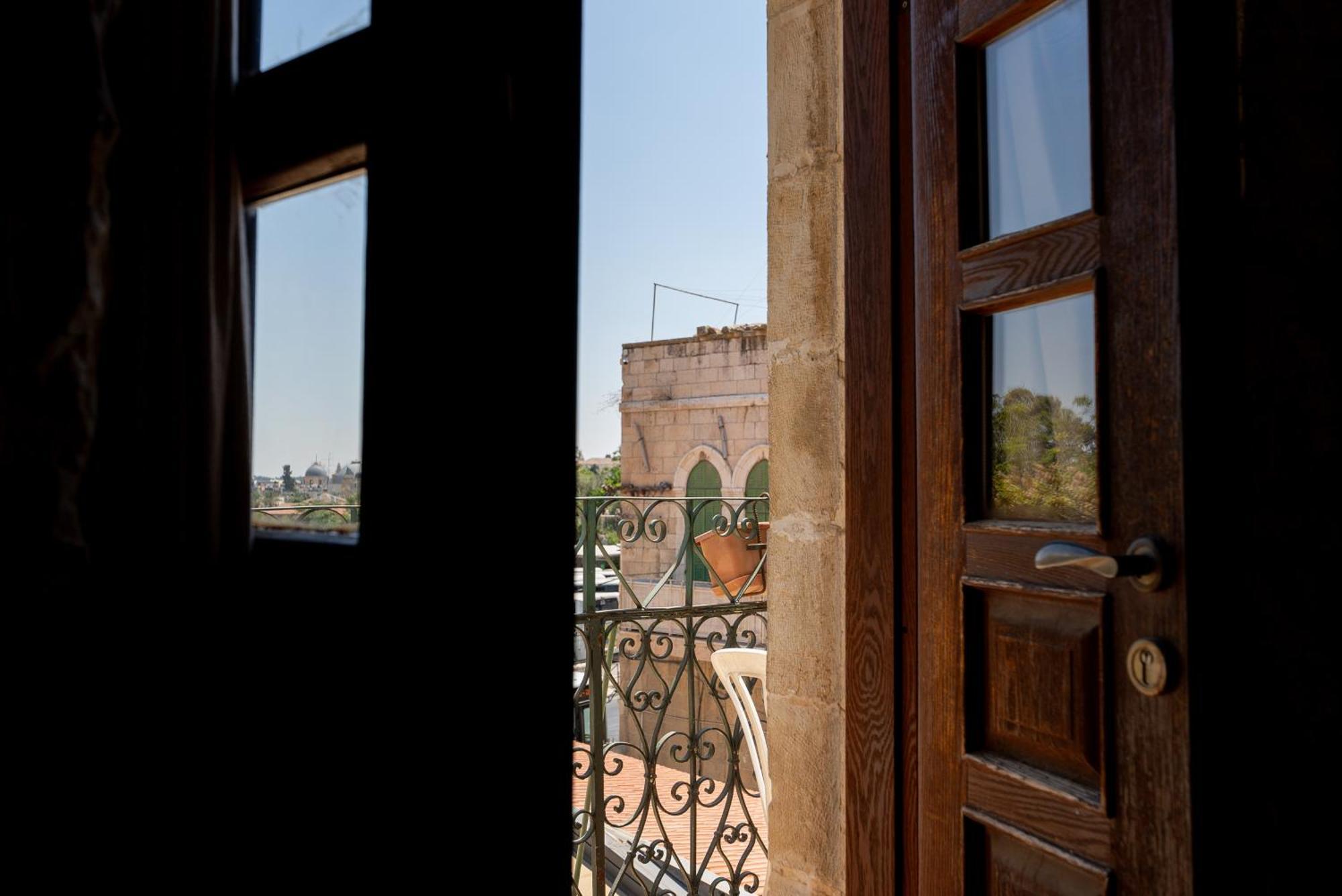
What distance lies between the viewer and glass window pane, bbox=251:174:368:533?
0.58 meters

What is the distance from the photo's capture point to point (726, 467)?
1308 centimetres

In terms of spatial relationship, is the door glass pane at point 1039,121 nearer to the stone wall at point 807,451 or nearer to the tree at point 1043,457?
the tree at point 1043,457

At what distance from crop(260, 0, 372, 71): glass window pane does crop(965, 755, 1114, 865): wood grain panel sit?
1194 mm

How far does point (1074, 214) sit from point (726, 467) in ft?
39.2

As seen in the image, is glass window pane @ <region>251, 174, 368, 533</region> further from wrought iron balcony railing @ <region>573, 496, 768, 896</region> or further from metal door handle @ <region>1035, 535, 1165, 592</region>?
wrought iron balcony railing @ <region>573, 496, 768, 896</region>

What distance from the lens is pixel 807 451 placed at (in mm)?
1724

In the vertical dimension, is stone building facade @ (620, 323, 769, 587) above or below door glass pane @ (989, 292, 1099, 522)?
above

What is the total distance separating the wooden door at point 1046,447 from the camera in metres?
1.03

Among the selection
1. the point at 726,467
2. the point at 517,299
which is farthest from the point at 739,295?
the point at 517,299

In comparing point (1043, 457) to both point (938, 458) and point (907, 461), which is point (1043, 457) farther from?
point (907, 461)

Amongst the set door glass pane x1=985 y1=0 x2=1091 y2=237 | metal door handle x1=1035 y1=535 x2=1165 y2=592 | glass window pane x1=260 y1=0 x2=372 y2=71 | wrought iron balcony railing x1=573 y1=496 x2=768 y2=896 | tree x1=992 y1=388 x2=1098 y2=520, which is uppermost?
door glass pane x1=985 y1=0 x2=1091 y2=237

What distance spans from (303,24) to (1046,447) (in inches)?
42.9

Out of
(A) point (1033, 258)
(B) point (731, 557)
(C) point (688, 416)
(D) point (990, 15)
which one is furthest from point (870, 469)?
(C) point (688, 416)

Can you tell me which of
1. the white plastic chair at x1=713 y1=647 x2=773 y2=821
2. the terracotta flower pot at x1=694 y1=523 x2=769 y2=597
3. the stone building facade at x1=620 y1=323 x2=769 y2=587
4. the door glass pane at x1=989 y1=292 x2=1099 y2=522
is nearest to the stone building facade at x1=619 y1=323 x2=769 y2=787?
the stone building facade at x1=620 y1=323 x2=769 y2=587
